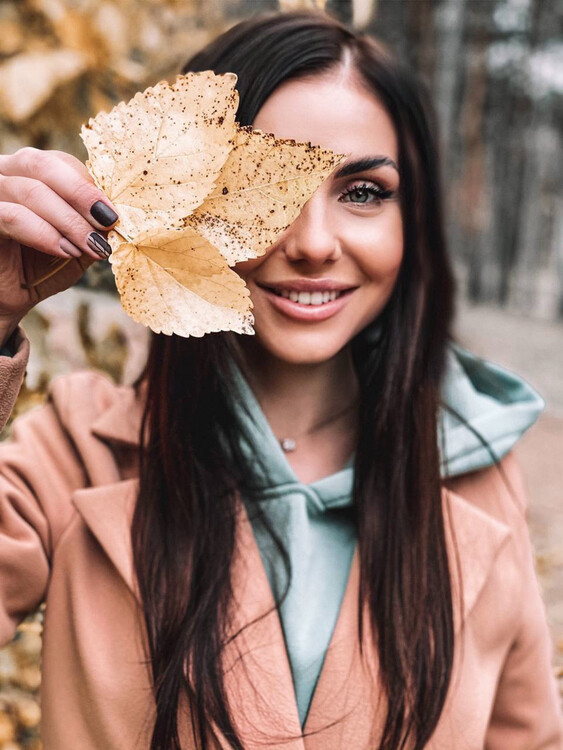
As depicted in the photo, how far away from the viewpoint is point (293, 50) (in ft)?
3.87

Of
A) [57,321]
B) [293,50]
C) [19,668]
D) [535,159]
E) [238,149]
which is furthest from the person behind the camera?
[535,159]

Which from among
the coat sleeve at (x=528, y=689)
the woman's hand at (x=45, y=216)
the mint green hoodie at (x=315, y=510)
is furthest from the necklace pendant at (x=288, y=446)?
the woman's hand at (x=45, y=216)

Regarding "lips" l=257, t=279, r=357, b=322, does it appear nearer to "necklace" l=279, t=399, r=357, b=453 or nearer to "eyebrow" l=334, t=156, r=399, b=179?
"eyebrow" l=334, t=156, r=399, b=179

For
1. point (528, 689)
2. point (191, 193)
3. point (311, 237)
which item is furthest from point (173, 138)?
point (528, 689)

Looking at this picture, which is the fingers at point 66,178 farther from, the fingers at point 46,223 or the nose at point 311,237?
the nose at point 311,237

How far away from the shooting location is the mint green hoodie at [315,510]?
1.28m

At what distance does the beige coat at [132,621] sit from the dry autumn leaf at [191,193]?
0.62 m

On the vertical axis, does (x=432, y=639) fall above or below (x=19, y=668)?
above

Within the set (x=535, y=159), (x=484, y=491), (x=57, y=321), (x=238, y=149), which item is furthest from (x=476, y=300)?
(x=238, y=149)

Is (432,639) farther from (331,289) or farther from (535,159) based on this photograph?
(535,159)

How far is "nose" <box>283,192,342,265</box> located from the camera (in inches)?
43.4

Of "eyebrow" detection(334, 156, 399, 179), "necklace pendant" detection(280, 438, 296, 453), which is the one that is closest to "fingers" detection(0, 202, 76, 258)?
"eyebrow" detection(334, 156, 399, 179)

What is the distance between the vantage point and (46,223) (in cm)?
79

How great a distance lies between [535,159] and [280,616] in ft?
31.2
